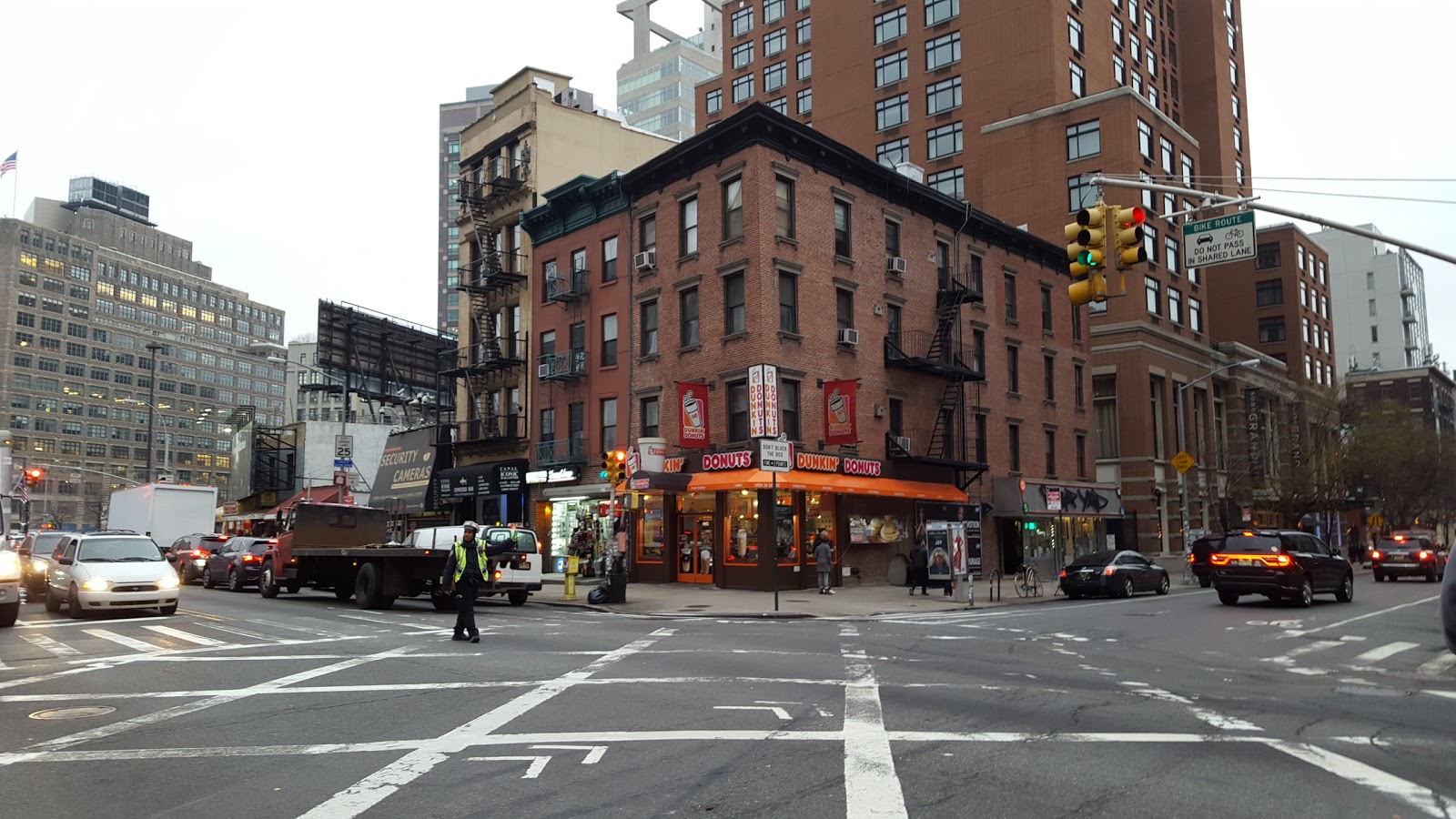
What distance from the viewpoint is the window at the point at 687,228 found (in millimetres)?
32594

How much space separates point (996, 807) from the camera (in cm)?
593

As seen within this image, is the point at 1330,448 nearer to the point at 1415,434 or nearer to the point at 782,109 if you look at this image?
the point at 1415,434

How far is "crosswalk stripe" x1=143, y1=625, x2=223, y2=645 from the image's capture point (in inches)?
583

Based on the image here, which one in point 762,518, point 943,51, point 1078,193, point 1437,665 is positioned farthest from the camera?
point 943,51

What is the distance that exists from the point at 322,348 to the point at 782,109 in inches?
1250

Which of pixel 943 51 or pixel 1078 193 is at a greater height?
pixel 943 51

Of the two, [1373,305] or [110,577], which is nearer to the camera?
[110,577]

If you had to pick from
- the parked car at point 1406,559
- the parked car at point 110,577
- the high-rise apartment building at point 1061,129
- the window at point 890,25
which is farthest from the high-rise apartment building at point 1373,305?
the parked car at point 110,577

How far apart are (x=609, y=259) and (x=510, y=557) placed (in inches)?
626

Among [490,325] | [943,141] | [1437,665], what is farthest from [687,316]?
[943,141]

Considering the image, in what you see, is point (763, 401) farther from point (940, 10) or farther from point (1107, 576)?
point (940, 10)

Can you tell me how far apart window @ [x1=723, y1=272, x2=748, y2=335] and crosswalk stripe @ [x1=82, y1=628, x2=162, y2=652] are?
18.6 metres

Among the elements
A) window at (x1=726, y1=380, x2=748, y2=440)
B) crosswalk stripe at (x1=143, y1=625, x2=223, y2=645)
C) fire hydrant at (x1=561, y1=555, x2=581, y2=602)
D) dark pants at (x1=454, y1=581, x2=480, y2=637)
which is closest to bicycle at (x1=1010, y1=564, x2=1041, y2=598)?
window at (x1=726, y1=380, x2=748, y2=440)

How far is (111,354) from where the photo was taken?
142 m
